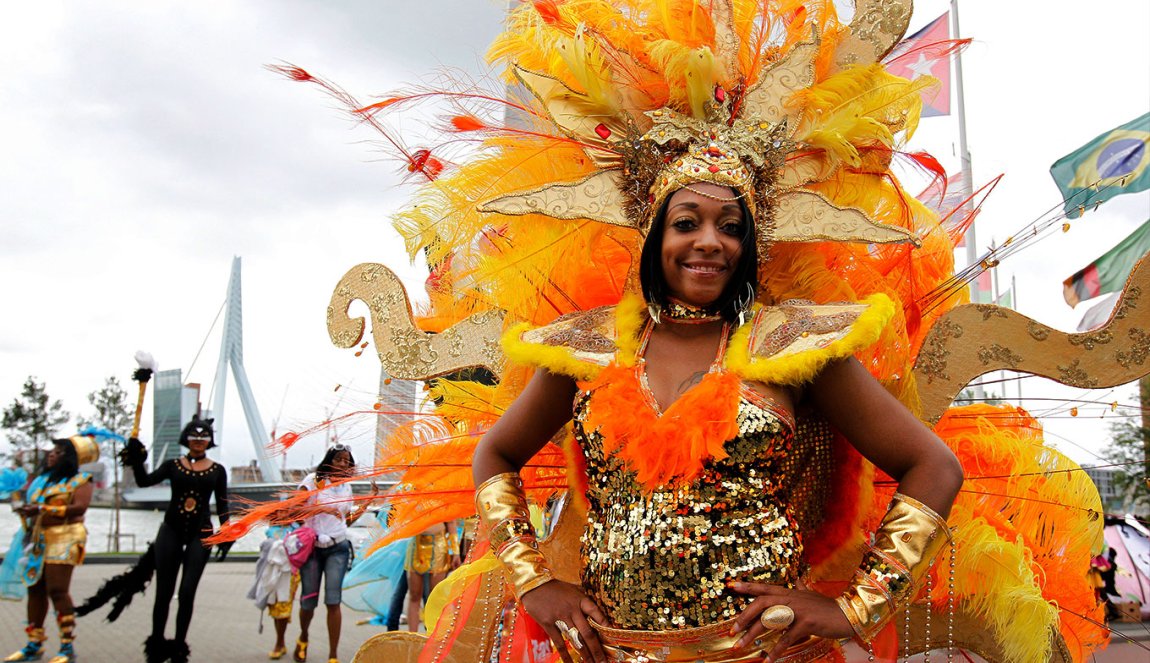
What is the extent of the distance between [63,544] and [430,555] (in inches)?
115

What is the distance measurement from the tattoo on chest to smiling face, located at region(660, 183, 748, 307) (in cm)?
18

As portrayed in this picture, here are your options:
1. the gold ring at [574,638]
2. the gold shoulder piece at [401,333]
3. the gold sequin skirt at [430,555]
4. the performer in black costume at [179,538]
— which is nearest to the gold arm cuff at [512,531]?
the gold ring at [574,638]

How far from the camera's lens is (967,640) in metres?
2.53

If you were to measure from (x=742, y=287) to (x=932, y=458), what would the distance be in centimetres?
59

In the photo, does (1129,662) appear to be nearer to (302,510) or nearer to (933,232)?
(933,232)

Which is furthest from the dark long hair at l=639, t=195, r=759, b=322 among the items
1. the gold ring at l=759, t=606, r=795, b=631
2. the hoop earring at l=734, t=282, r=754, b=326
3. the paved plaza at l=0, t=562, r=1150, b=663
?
the paved plaza at l=0, t=562, r=1150, b=663

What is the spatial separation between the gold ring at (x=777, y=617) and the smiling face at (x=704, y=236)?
74 centimetres

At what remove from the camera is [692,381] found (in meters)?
2.11

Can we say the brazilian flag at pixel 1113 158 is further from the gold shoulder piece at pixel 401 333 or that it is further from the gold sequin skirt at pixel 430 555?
the gold shoulder piece at pixel 401 333

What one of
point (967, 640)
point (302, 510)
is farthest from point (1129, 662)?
point (302, 510)

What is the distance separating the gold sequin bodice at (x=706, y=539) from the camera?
75.4 inches

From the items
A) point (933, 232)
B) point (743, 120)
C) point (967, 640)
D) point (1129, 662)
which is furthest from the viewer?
point (1129, 662)

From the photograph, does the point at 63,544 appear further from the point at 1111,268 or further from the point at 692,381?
the point at 1111,268

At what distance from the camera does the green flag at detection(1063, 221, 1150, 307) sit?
8.83 meters
